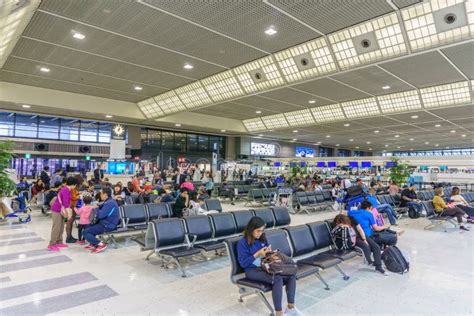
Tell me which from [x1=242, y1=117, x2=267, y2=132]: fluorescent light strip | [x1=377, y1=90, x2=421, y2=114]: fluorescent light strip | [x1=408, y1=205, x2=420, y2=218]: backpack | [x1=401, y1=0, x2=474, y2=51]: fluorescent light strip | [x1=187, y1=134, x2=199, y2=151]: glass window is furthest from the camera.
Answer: [x1=187, y1=134, x2=199, y2=151]: glass window

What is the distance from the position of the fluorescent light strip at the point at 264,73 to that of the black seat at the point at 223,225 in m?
7.00

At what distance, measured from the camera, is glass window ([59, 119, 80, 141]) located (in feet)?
63.9

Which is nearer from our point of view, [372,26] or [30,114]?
[372,26]

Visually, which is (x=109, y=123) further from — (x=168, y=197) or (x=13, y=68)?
(x=168, y=197)

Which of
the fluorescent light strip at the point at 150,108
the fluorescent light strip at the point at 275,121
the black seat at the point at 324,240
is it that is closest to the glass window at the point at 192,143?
the fluorescent light strip at the point at 275,121

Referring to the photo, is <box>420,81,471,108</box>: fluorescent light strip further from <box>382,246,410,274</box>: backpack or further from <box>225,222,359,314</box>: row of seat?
<box>225,222,359,314</box>: row of seat

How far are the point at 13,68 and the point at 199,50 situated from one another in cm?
785

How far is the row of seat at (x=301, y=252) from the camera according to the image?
138 inches

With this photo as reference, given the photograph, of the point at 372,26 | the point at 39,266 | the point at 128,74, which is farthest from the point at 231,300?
the point at 128,74

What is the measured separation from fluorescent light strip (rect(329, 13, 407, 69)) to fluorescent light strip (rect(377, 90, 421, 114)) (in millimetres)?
5844

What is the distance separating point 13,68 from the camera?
11.7 metres

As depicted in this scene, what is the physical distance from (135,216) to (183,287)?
9.89 feet

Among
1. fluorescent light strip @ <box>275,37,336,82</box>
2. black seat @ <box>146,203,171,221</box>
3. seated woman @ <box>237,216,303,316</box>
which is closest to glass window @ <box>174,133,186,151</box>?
fluorescent light strip @ <box>275,37,336,82</box>

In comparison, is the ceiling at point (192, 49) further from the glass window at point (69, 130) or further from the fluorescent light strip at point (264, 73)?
the glass window at point (69, 130)
